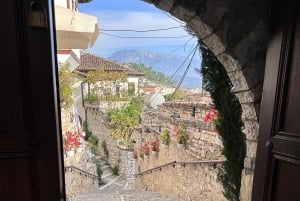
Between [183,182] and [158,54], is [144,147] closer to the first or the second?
[183,182]

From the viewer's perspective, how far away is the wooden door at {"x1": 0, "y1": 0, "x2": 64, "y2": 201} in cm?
90

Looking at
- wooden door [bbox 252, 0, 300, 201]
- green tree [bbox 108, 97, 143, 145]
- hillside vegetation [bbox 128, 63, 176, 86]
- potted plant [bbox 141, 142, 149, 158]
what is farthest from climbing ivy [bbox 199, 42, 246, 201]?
hillside vegetation [bbox 128, 63, 176, 86]

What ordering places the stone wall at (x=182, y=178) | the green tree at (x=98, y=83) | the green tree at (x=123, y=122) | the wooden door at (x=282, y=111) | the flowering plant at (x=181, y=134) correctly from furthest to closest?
1. the green tree at (x=98, y=83)
2. the green tree at (x=123, y=122)
3. the flowering plant at (x=181, y=134)
4. the stone wall at (x=182, y=178)
5. the wooden door at (x=282, y=111)

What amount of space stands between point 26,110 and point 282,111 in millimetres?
1117

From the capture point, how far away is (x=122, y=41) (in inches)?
336

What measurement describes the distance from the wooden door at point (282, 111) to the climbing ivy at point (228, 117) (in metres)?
0.97

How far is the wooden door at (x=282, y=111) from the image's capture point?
39.3 inches

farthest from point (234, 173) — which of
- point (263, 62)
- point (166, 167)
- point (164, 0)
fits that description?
point (166, 167)

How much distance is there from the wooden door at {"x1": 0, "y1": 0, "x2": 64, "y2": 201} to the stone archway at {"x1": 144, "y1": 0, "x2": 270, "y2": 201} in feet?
2.05

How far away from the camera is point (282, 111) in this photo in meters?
1.06

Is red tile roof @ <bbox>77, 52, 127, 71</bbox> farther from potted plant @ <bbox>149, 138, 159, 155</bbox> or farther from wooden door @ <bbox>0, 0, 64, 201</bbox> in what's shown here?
wooden door @ <bbox>0, 0, 64, 201</bbox>

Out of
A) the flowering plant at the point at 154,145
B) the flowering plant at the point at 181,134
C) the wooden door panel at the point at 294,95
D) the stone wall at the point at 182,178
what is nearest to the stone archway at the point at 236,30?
the wooden door panel at the point at 294,95

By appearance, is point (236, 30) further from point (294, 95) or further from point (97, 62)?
point (97, 62)

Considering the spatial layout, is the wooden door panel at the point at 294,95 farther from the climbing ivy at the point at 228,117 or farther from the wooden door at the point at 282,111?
the climbing ivy at the point at 228,117
